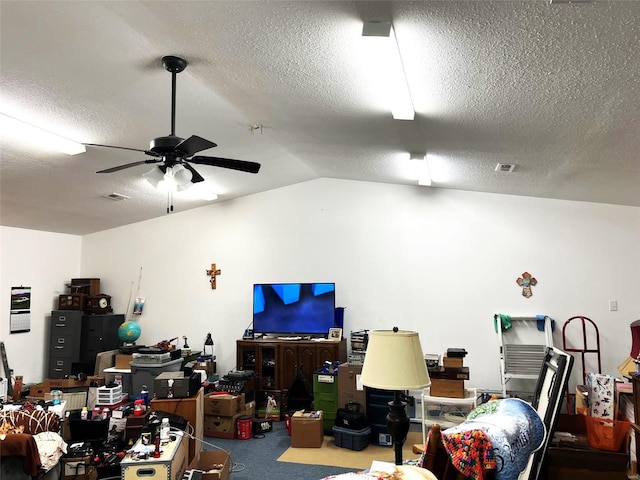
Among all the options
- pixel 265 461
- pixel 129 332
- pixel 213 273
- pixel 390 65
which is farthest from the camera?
pixel 213 273

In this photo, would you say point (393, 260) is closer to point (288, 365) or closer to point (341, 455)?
point (288, 365)

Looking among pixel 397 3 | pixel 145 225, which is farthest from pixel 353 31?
pixel 145 225

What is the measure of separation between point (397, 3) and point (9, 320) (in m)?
6.23

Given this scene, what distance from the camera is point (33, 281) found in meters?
6.16

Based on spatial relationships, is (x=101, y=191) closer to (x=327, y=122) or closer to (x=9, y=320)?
(x=9, y=320)

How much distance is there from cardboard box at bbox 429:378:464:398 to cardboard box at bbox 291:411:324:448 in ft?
3.94

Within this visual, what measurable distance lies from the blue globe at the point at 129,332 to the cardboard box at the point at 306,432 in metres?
2.89

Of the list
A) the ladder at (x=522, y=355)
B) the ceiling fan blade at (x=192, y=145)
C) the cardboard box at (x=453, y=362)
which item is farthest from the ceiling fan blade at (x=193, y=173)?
the ladder at (x=522, y=355)

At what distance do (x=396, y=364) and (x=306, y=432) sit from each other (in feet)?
8.58

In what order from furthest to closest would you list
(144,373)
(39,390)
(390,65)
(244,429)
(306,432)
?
(144,373)
(39,390)
(244,429)
(306,432)
(390,65)

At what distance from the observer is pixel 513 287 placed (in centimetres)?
515

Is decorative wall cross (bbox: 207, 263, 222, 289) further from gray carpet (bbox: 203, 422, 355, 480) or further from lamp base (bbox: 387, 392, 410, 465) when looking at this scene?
lamp base (bbox: 387, 392, 410, 465)

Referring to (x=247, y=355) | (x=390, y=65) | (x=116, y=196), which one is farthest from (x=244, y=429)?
(x=390, y=65)

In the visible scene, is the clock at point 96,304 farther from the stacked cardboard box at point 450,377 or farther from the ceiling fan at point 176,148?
the stacked cardboard box at point 450,377
